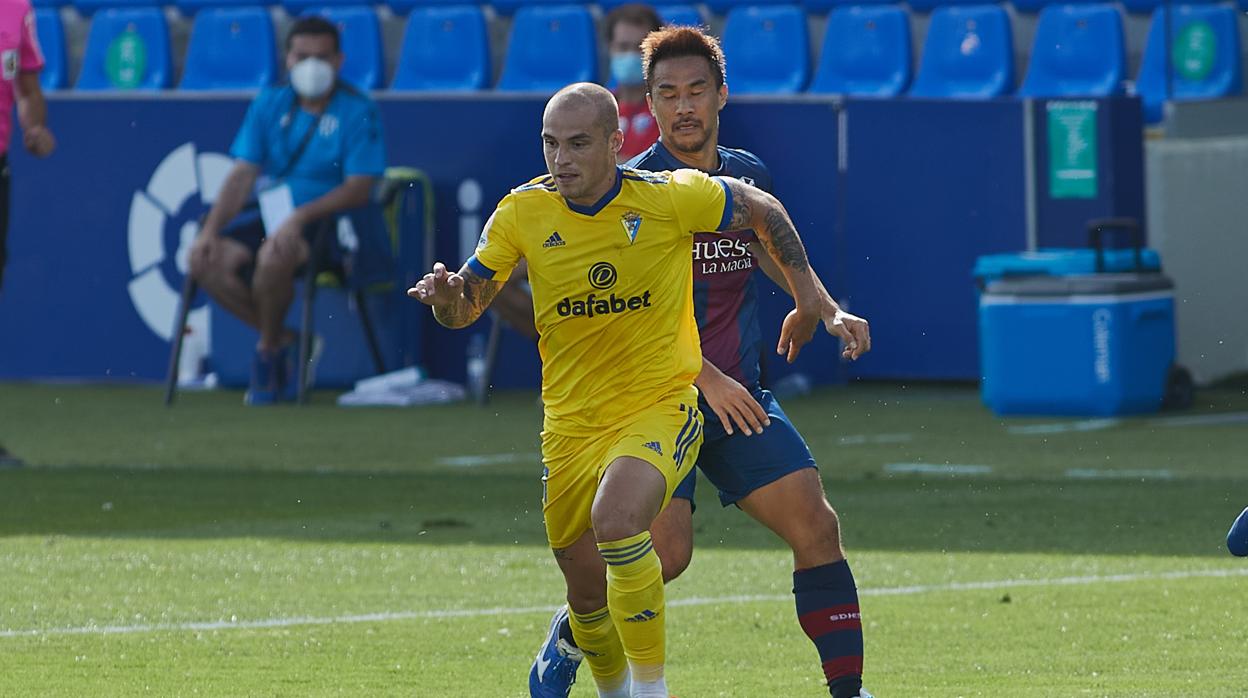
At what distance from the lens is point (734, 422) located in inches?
239

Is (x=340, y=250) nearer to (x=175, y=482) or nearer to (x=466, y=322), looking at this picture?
(x=175, y=482)

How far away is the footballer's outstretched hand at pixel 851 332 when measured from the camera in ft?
18.8

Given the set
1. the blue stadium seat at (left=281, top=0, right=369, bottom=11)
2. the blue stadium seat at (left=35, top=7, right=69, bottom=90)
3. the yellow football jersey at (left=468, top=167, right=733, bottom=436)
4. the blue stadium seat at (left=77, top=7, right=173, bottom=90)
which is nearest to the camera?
the yellow football jersey at (left=468, top=167, right=733, bottom=436)

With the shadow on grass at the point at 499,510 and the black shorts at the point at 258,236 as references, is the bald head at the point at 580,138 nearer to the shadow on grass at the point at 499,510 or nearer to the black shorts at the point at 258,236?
the shadow on grass at the point at 499,510

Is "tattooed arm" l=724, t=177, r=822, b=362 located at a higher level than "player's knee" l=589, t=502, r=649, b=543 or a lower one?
higher

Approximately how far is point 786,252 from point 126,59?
52.6 ft

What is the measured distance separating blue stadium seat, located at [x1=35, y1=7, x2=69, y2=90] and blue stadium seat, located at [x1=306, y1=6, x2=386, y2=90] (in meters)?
2.72

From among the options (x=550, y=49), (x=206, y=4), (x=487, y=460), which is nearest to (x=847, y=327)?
(x=487, y=460)

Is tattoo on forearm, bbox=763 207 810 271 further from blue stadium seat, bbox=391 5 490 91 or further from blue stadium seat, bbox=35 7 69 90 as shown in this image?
blue stadium seat, bbox=35 7 69 90

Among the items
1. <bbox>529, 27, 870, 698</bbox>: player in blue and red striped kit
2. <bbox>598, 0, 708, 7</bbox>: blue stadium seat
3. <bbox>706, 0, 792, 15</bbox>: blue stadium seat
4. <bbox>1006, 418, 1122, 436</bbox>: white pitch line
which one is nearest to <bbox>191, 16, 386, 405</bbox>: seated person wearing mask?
<bbox>1006, 418, 1122, 436</bbox>: white pitch line

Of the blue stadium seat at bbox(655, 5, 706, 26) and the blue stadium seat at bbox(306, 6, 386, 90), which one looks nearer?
the blue stadium seat at bbox(655, 5, 706, 26)

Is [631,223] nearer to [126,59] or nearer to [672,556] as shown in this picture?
[672,556]

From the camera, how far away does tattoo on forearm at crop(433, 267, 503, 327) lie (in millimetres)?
5707

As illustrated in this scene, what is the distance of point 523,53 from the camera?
1944cm
